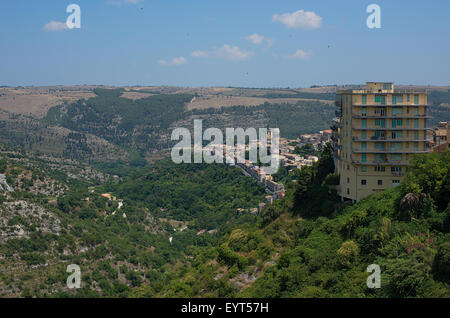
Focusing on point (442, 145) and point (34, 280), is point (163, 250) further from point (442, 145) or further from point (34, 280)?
point (442, 145)

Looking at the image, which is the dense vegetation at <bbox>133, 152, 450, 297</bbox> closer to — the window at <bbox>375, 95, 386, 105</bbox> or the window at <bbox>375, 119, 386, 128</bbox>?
the window at <bbox>375, 119, 386, 128</bbox>

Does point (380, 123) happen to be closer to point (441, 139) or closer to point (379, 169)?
point (379, 169)

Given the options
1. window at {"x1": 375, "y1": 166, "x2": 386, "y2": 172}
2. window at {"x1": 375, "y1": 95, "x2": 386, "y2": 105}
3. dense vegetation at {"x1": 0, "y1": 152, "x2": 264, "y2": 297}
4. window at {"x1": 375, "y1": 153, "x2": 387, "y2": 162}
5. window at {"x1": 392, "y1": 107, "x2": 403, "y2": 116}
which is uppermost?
window at {"x1": 375, "y1": 95, "x2": 386, "y2": 105}

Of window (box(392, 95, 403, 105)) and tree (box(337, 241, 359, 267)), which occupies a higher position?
window (box(392, 95, 403, 105))

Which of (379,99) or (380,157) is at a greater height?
(379,99)

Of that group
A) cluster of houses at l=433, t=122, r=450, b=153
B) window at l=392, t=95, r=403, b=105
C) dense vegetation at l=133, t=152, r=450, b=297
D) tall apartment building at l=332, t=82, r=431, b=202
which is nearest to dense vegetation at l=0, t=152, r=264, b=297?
dense vegetation at l=133, t=152, r=450, b=297

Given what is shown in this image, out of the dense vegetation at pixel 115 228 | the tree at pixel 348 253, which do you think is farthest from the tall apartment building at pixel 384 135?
the dense vegetation at pixel 115 228

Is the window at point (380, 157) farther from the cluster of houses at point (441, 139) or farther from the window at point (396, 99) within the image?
the cluster of houses at point (441, 139)

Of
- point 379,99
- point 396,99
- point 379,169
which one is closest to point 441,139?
point 396,99

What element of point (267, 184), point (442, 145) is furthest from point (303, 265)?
point (267, 184)
